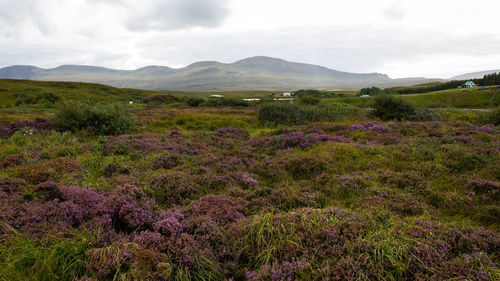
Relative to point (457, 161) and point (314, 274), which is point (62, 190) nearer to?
point (314, 274)

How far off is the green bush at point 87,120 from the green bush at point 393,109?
22587 millimetres

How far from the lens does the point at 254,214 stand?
4887mm

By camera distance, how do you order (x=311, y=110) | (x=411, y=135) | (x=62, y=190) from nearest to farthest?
1. (x=62, y=190)
2. (x=411, y=135)
3. (x=311, y=110)

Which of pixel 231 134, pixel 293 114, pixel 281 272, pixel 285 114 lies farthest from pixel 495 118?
pixel 281 272

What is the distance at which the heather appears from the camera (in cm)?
301

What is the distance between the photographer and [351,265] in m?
2.91

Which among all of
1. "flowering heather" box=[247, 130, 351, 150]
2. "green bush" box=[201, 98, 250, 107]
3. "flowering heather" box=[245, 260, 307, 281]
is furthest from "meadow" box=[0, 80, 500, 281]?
"green bush" box=[201, 98, 250, 107]

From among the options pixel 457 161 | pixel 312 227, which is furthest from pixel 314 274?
pixel 457 161

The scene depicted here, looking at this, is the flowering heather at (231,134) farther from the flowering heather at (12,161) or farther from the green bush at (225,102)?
the green bush at (225,102)

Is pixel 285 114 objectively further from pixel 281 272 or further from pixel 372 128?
pixel 281 272

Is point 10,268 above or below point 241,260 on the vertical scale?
above

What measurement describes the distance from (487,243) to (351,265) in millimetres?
2363

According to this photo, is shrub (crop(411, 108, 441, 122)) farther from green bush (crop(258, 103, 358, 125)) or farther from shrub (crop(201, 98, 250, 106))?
Result: shrub (crop(201, 98, 250, 106))

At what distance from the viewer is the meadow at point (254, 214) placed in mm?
3018
